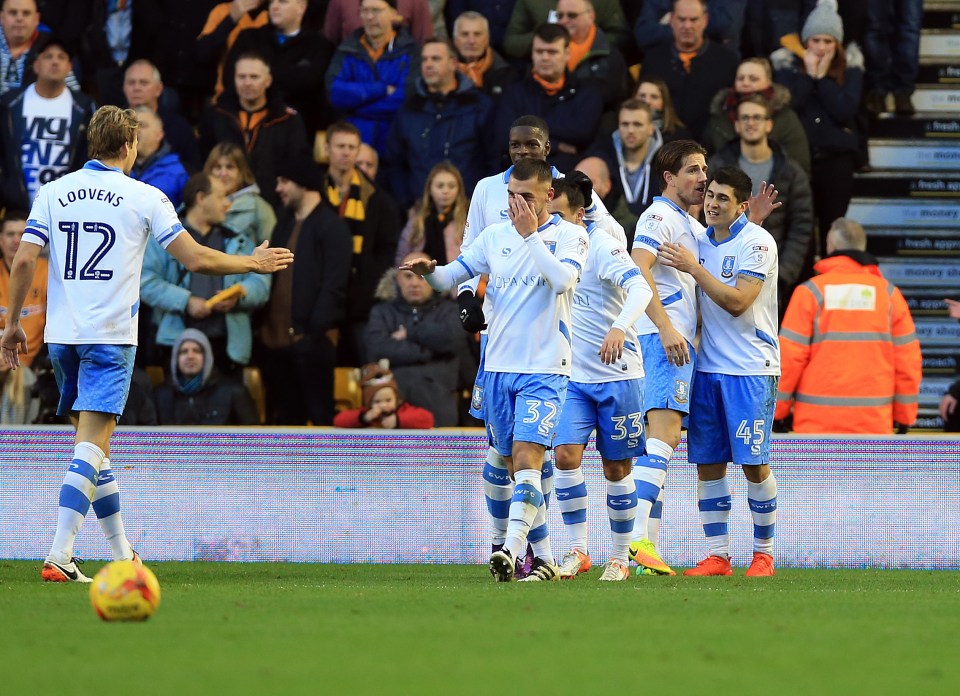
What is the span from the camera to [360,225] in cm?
1307

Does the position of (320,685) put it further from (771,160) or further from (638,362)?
(771,160)

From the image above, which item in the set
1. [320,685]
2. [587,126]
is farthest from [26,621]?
[587,126]

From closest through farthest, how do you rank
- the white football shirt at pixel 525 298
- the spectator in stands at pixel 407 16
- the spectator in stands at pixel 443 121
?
1. the white football shirt at pixel 525 298
2. the spectator in stands at pixel 443 121
3. the spectator in stands at pixel 407 16

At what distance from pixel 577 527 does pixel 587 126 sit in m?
4.86

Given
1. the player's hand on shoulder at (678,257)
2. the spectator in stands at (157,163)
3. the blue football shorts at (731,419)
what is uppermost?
the spectator in stands at (157,163)

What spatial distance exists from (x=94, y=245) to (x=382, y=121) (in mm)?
6189

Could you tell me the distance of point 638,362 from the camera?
9.20 meters

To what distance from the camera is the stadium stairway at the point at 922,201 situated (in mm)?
14562

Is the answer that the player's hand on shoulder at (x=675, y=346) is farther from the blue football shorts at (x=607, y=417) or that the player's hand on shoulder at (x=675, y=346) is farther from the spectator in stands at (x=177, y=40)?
the spectator in stands at (x=177, y=40)

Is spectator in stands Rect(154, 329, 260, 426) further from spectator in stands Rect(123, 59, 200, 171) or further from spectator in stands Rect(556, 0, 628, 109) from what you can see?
spectator in stands Rect(556, 0, 628, 109)

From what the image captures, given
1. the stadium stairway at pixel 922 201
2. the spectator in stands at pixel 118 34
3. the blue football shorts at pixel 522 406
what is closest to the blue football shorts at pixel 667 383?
the blue football shorts at pixel 522 406

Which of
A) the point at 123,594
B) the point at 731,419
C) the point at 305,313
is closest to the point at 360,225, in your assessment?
the point at 305,313

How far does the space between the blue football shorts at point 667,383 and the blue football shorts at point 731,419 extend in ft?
0.41

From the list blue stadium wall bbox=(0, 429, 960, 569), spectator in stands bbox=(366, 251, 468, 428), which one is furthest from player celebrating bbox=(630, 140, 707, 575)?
spectator in stands bbox=(366, 251, 468, 428)
